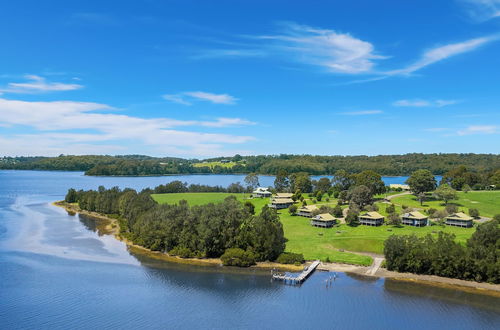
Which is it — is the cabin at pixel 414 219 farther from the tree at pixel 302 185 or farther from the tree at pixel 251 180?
the tree at pixel 251 180

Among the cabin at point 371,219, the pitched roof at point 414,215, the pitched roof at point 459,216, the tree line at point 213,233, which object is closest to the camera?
the tree line at point 213,233

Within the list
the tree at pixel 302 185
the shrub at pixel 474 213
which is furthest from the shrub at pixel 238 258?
the tree at pixel 302 185

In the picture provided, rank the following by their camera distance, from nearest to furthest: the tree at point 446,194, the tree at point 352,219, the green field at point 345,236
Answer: the green field at point 345,236, the tree at point 352,219, the tree at point 446,194

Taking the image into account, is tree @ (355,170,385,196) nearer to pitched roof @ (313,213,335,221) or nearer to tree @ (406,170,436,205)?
tree @ (406,170,436,205)

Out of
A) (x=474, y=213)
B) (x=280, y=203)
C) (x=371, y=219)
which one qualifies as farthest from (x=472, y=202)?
(x=280, y=203)

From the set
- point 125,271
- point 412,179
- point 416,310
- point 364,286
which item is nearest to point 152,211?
point 125,271

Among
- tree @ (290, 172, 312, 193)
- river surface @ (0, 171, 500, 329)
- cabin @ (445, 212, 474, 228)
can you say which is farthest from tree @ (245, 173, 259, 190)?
river surface @ (0, 171, 500, 329)
